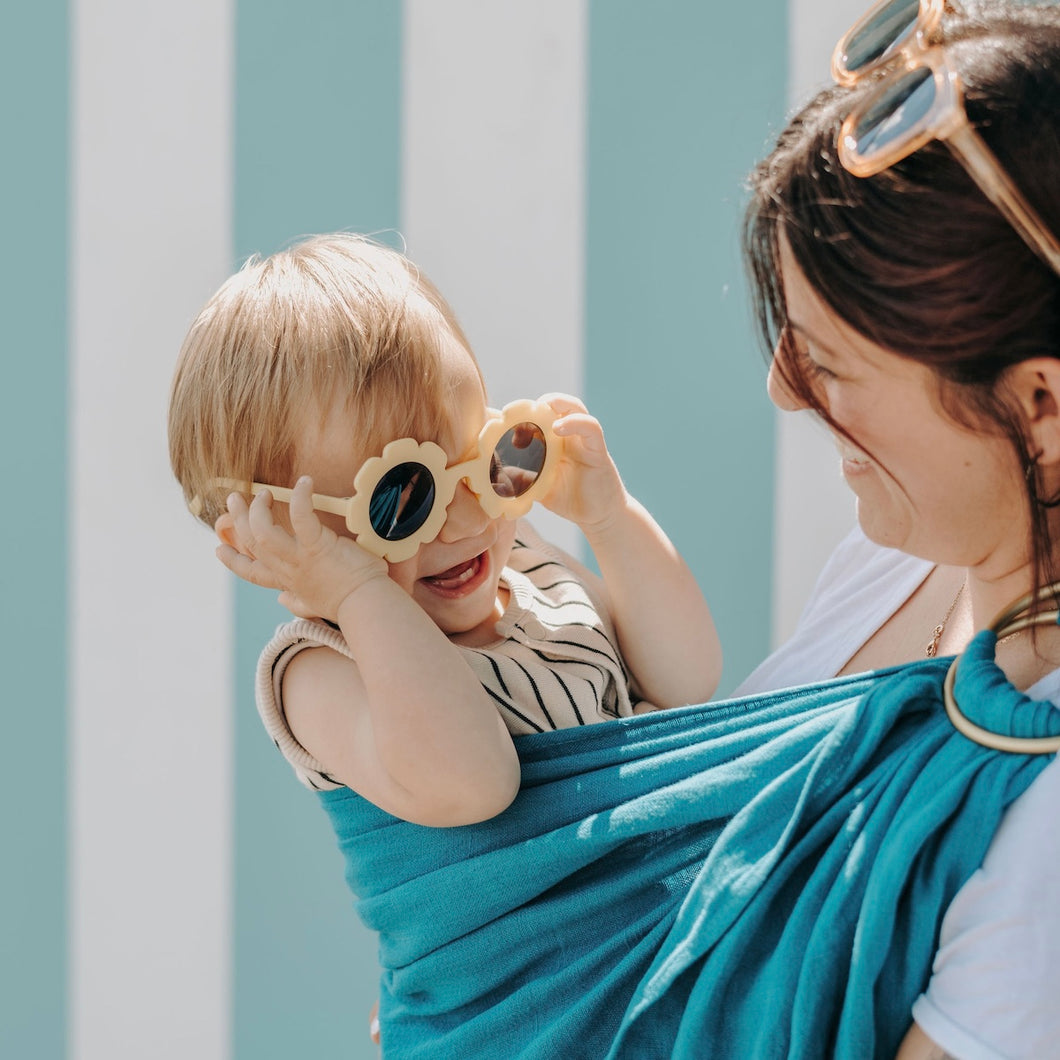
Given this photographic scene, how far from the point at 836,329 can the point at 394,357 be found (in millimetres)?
435

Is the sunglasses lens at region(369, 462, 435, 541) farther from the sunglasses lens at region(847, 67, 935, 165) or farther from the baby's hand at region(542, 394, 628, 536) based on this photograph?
the sunglasses lens at region(847, 67, 935, 165)

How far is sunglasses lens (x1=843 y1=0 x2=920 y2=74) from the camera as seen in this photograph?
99cm

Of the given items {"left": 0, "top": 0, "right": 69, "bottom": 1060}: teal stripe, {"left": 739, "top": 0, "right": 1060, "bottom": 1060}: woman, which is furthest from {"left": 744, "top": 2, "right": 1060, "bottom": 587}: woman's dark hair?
{"left": 0, "top": 0, "right": 69, "bottom": 1060}: teal stripe

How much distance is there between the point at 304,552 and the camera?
3.70 feet

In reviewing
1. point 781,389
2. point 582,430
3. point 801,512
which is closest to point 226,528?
point 582,430

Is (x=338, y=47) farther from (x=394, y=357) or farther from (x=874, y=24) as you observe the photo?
(x=874, y=24)

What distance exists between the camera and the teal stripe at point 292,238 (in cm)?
200

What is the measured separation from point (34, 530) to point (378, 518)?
Answer: 1156 millimetres

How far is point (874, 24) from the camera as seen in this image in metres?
1.03

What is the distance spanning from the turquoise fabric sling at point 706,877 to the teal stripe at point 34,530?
3.44 feet

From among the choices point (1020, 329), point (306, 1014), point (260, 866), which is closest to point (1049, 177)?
point (1020, 329)

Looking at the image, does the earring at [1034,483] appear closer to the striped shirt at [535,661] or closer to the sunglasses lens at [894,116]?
the sunglasses lens at [894,116]

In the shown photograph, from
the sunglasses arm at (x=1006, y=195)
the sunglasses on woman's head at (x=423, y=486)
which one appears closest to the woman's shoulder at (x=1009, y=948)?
the sunglasses arm at (x=1006, y=195)

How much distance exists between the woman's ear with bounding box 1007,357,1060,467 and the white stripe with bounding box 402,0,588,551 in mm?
1249
